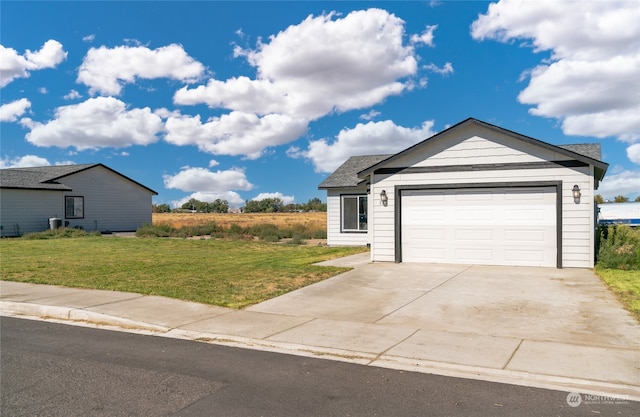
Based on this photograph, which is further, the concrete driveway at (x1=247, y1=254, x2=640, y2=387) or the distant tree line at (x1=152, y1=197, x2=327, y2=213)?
the distant tree line at (x1=152, y1=197, x2=327, y2=213)

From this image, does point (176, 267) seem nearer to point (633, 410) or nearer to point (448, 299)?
point (448, 299)

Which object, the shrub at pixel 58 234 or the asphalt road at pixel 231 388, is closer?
the asphalt road at pixel 231 388

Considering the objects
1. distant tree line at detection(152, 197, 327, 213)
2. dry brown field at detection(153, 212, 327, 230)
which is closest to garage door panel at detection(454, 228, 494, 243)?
dry brown field at detection(153, 212, 327, 230)

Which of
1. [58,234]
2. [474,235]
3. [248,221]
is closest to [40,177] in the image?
[58,234]

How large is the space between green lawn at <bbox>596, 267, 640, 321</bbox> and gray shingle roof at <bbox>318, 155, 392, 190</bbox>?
1169 centimetres

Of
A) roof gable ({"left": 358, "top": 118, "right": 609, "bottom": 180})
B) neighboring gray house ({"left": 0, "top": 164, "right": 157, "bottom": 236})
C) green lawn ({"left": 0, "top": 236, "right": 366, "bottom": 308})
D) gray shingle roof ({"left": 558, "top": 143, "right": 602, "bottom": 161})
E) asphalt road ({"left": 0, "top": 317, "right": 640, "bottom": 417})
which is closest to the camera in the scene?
asphalt road ({"left": 0, "top": 317, "right": 640, "bottom": 417})

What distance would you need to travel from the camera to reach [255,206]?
401 feet

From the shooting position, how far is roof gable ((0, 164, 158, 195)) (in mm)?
31931

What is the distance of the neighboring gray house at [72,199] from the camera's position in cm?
3180

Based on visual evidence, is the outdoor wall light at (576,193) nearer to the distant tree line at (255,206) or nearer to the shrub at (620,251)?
the shrub at (620,251)

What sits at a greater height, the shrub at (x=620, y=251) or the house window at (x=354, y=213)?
the house window at (x=354, y=213)

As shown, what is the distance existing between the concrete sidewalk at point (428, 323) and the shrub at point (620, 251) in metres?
1.88

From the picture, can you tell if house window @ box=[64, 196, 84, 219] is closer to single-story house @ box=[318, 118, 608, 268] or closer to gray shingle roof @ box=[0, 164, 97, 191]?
gray shingle roof @ box=[0, 164, 97, 191]

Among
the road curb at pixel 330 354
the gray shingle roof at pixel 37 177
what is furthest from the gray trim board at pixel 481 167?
the gray shingle roof at pixel 37 177
